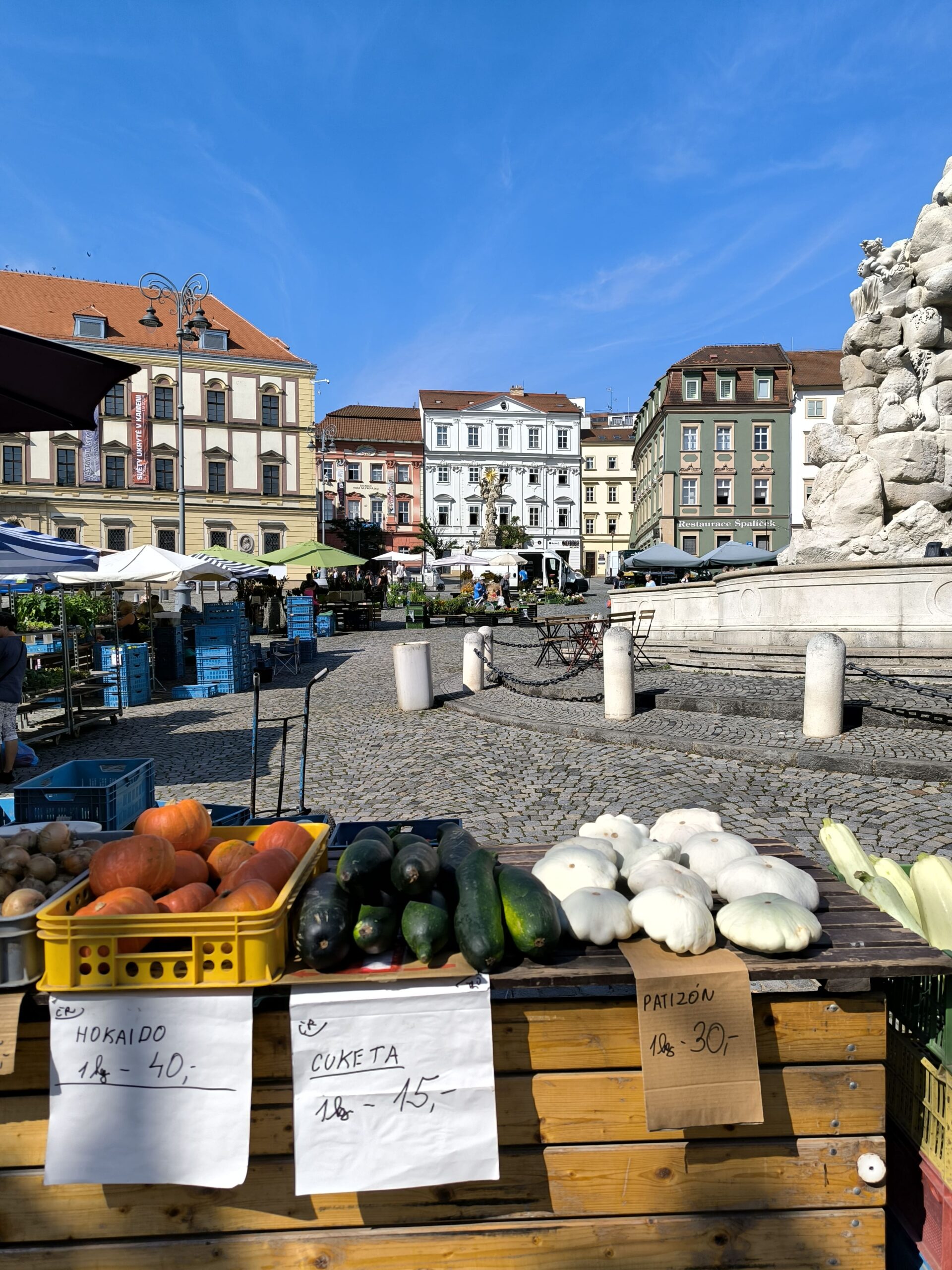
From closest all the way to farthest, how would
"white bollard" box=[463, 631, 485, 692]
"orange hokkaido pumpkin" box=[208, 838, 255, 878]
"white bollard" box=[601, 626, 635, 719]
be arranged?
"orange hokkaido pumpkin" box=[208, 838, 255, 878] < "white bollard" box=[601, 626, 635, 719] < "white bollard" box=[463, 631, 485, 692]

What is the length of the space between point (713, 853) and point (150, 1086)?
5.66 ft

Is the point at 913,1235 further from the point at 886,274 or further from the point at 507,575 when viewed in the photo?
the point at 507,575

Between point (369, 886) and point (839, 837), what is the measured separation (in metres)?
2.02

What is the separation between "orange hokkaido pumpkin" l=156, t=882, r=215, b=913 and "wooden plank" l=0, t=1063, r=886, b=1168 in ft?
1.52

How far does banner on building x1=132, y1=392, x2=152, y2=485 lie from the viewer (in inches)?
1763

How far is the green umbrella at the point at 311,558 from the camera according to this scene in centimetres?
2236

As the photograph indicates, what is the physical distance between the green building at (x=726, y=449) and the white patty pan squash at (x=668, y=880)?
57312 mm

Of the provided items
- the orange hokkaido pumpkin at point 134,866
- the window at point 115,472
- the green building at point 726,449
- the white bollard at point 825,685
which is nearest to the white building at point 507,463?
the green building at point 726,449

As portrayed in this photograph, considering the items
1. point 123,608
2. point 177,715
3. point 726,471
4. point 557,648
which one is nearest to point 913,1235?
point 177,715

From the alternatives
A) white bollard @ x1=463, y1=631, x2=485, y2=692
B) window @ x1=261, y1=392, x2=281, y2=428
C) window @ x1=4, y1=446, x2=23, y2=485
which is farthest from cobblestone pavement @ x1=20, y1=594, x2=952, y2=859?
Result: window @ x1=261, y1=392, x2=281, y2=428

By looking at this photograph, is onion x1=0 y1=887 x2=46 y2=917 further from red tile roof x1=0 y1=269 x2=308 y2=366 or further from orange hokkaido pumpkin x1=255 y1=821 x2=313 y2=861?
red tile roof x1=0 y1=269 x2=308 y2=366

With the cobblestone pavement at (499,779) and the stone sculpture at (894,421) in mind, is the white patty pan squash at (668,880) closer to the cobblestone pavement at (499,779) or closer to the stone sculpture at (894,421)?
the cobblestone pavement at (499,779)

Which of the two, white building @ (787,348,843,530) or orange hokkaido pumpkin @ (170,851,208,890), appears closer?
orange hokkaido pumpkin @ (170,851,208,890)

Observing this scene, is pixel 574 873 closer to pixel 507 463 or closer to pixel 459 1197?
pixel 459 1197
